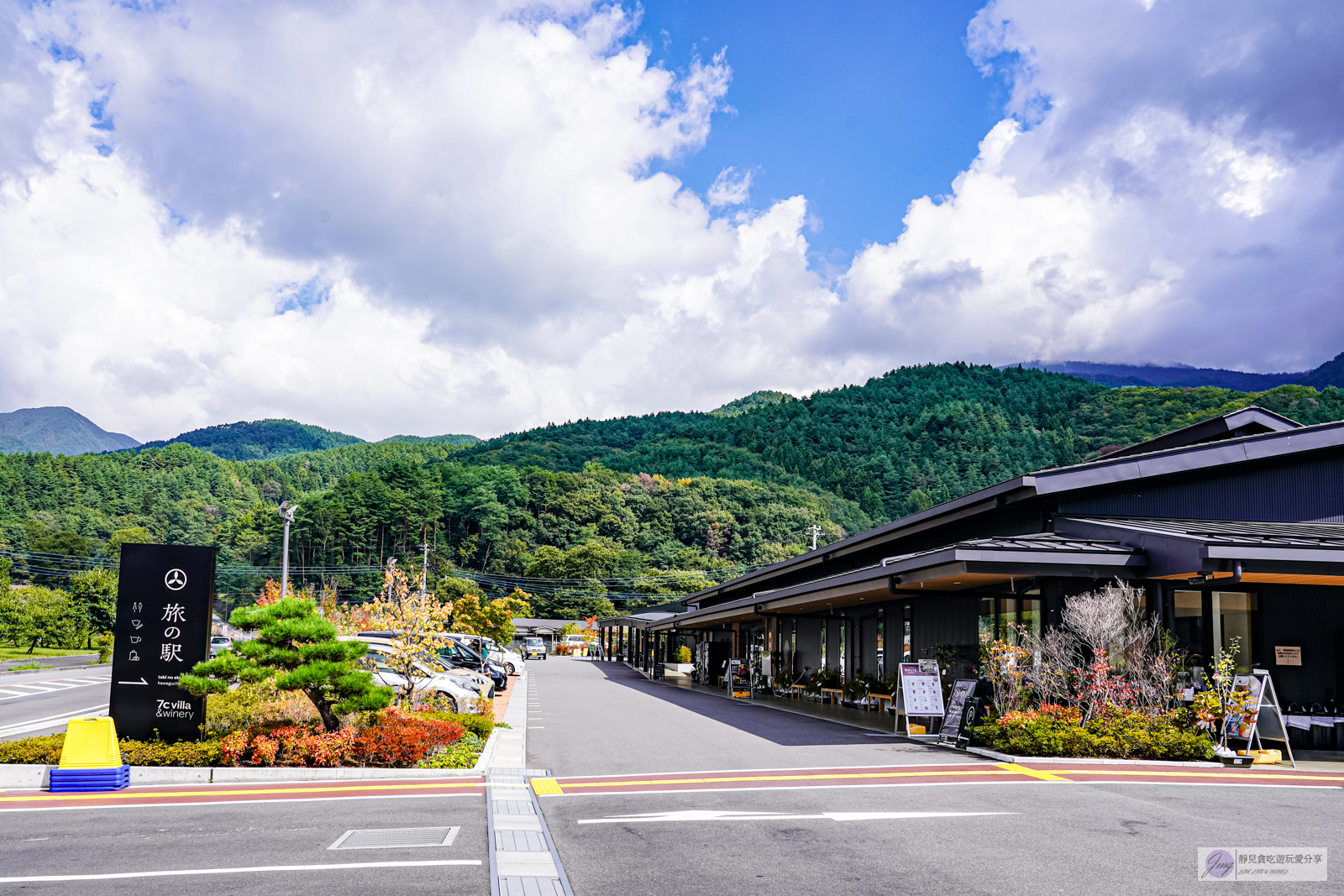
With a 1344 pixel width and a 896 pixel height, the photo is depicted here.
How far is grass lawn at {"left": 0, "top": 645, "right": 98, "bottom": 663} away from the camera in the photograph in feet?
162

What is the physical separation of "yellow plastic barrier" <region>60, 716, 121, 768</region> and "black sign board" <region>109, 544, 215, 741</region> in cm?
117

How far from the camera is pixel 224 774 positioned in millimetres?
11258

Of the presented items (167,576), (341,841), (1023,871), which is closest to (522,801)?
(341,841)

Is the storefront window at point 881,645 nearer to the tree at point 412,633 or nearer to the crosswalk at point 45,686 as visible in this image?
the tree at point 412,633

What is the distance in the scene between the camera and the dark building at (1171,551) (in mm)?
13602

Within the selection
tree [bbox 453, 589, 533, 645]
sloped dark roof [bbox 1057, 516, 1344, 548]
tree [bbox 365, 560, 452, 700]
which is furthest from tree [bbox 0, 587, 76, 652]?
sloped dark roof [bbox 1057, 516, 1344, 548]

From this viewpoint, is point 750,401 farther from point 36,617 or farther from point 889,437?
point 36,617

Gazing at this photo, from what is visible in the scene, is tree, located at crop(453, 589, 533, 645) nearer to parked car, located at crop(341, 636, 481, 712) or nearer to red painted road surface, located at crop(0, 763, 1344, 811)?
parked car, located at crop(341, 636, 481, 712)

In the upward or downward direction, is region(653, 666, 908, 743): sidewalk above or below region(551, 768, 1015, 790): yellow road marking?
below

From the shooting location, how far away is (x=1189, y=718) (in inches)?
522

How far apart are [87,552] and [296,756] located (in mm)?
90266

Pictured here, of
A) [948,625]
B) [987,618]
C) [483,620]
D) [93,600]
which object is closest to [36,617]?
[93,600]

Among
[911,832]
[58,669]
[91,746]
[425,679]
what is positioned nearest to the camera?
[911,832]

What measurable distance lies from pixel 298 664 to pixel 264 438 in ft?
619
